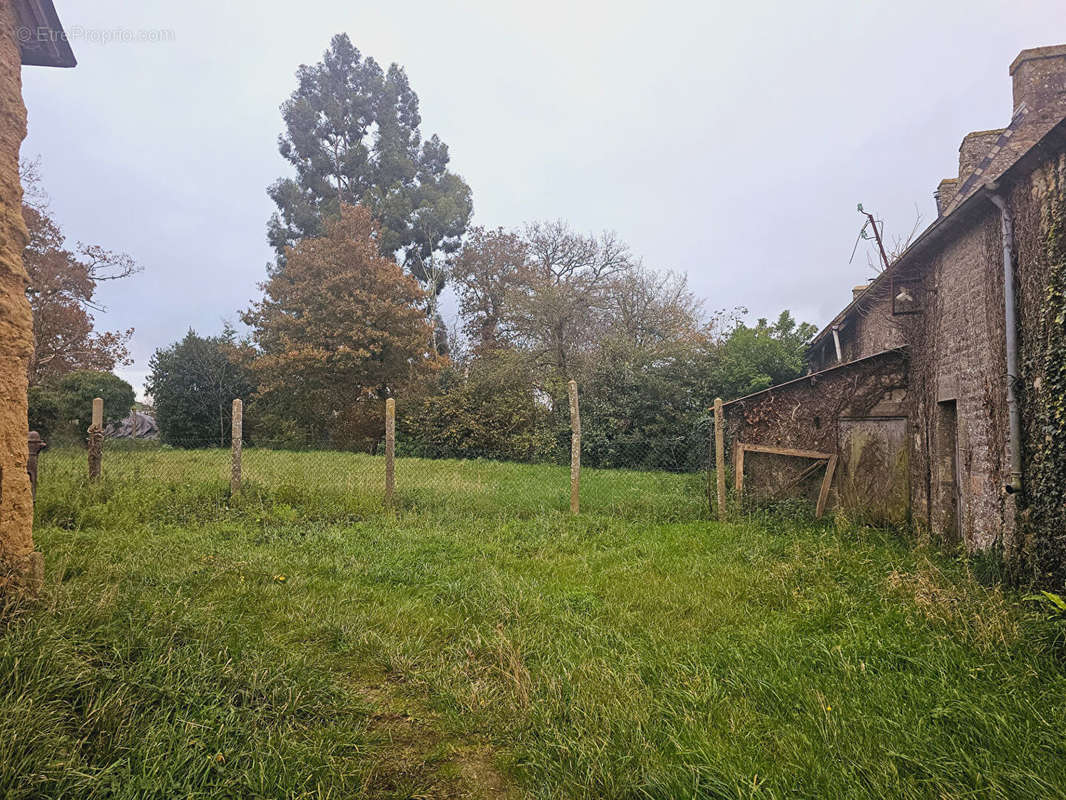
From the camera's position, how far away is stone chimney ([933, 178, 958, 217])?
9.32 meters

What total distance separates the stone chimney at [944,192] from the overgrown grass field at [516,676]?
6.76m

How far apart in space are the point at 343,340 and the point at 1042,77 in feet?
63.5

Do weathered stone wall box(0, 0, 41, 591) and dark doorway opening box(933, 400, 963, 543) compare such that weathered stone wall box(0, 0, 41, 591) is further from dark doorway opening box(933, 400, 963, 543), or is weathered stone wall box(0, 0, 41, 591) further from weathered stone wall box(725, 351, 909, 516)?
dark doorway opening box(933, 400, 963, 543)

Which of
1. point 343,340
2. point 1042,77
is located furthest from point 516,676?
point 343,340

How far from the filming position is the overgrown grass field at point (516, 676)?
229 cm

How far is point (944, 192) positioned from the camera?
374 inches

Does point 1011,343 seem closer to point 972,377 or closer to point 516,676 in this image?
point 972,377

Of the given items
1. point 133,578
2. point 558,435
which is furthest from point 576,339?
point 133,578

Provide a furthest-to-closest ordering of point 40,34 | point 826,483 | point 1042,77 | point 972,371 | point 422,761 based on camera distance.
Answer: point 826,483
point 1042,77
point 972,371
point 40,34
point 422,761

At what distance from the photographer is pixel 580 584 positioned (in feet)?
17.0

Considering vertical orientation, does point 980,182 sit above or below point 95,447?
above

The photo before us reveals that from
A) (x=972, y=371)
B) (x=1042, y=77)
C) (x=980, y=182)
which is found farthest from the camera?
(x=980, y=182)

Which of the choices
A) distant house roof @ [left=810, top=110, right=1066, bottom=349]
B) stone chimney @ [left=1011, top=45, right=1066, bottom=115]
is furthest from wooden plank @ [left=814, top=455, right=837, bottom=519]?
stone chimney @ [left=1011, top=45, right=1066, bottom=115]

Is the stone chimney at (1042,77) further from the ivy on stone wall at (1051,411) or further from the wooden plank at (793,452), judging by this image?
the wooden plank at (793,452)
